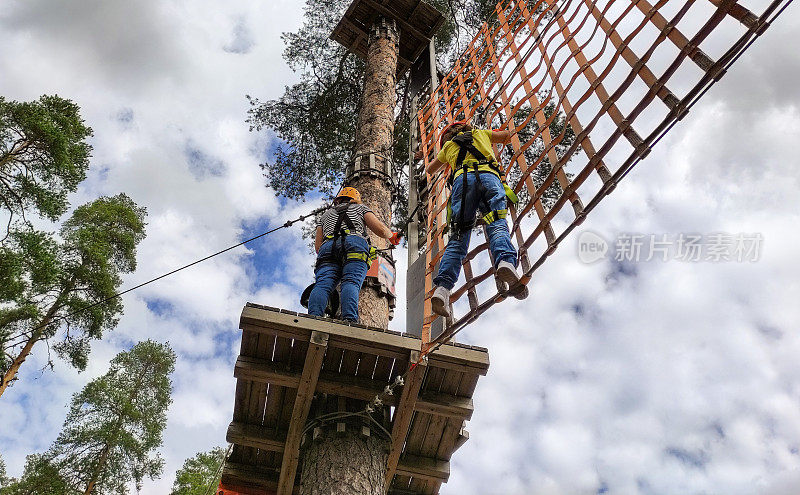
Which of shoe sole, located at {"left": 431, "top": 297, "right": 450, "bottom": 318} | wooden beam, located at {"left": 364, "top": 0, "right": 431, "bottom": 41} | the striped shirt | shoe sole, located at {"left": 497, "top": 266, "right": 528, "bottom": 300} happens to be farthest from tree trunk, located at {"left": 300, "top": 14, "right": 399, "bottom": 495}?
shoe sole, located at {"left": 497, "top": 266, "right": 528, "bottom": 300}

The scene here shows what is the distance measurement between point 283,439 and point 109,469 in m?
13.2

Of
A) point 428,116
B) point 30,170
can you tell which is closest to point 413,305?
point 428,116

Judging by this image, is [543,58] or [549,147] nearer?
[549,147]

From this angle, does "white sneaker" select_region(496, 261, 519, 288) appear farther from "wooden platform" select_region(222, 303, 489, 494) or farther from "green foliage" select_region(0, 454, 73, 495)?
"green foliage" select_region(0, 454, 73, 495)

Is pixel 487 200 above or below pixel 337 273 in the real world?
above

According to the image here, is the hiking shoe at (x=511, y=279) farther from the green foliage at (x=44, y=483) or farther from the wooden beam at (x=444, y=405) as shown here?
the green foliage at (x=44, y=483)

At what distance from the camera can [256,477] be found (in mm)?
4137

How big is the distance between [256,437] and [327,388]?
64cm

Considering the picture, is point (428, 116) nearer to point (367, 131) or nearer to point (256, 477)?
point (367, 131)

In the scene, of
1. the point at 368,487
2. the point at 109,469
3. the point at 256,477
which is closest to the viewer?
the point at 368,487

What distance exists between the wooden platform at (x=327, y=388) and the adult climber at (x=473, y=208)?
450mm

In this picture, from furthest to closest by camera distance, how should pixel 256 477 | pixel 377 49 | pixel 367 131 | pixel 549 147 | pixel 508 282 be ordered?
pixel 377 49 < pixel 367 131 < pixel 256 477 < pixel 549 147 < pixel 508 282

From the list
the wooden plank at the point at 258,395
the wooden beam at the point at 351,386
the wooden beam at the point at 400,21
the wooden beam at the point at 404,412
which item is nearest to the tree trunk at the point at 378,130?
the wooden beam at the point at 400,21

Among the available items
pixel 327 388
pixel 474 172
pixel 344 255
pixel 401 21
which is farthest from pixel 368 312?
→ pixel 401 21
